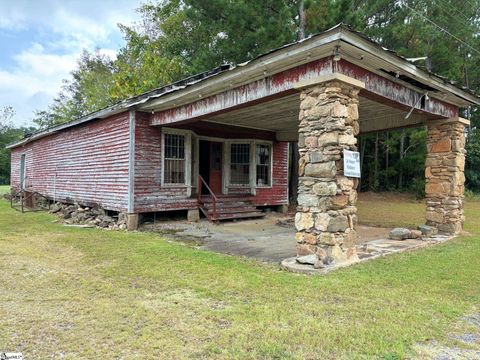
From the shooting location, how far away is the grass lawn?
9.20 feet

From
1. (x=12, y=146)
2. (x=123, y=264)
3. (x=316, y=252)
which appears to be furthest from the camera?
(x=12, y=146)

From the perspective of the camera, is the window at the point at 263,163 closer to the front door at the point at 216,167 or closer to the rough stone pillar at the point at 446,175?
the front door at the point at 216,167

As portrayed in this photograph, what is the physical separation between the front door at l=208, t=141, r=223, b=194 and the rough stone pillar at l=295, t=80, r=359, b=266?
21.9 ft

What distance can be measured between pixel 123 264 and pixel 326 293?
3.11 meters

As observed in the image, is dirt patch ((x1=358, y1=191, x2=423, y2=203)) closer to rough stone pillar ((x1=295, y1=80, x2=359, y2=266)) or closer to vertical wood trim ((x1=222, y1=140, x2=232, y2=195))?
vertical wood trim ((x1=222, y1=140, x2=232, y2=195))

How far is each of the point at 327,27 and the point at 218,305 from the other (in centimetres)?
1264

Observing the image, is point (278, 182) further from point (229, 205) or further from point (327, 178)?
point (327, 178)

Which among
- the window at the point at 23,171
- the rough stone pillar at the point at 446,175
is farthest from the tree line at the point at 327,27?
the rough stone pillar at the point at 446,175

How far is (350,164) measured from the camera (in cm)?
520

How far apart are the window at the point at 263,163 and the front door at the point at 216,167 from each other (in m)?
1.33

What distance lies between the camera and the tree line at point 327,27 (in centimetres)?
1362

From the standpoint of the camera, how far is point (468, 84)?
859 inches

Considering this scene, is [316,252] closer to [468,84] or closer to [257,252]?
[257,252]

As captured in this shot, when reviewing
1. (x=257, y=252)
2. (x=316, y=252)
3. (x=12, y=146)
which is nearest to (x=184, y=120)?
(x=257, y=252)
